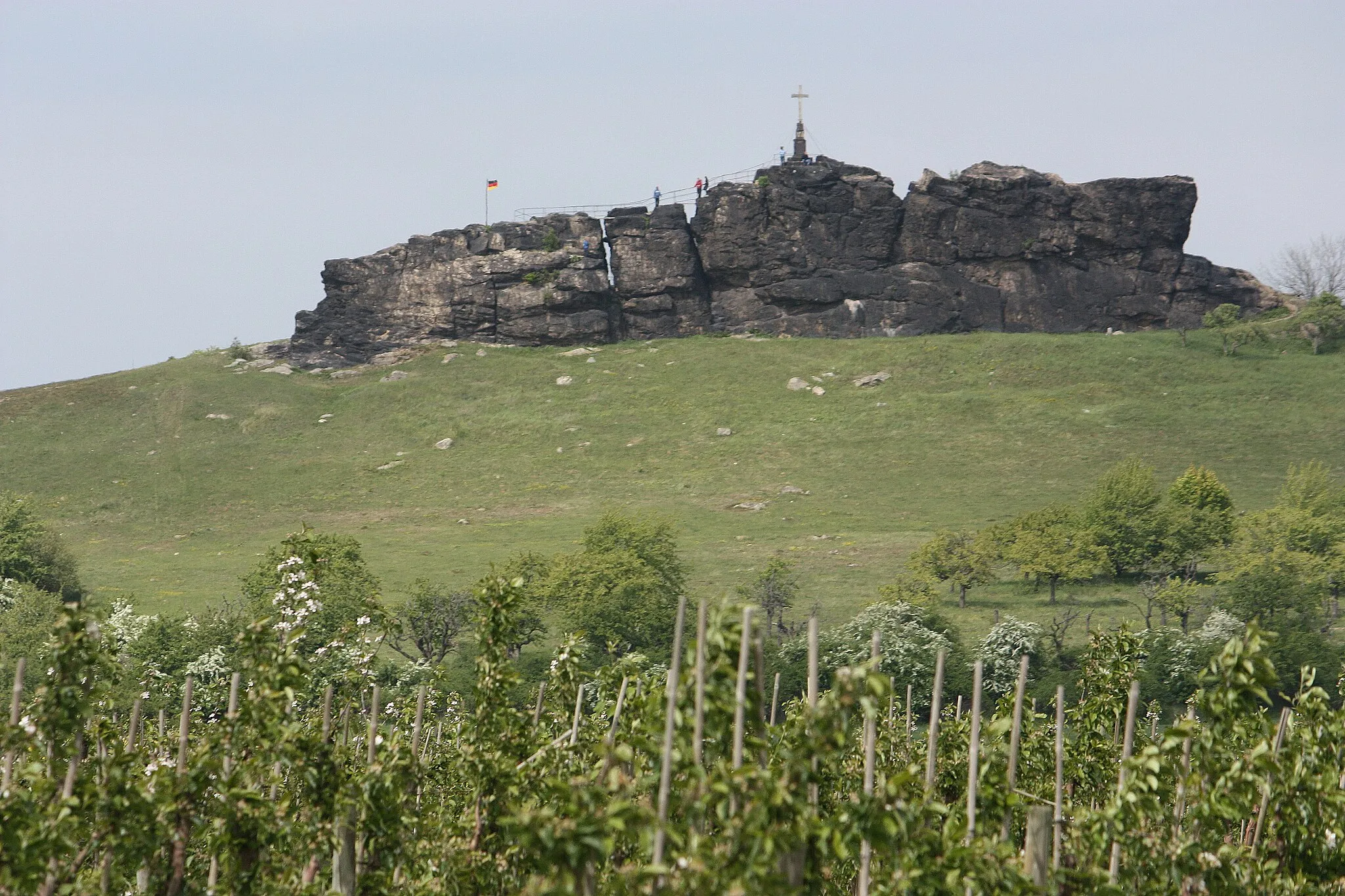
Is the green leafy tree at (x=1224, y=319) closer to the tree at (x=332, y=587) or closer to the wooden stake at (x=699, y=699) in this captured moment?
the tree at (x=332, y=587)

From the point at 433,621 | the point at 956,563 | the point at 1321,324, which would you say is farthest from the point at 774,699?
the point at 1321,324

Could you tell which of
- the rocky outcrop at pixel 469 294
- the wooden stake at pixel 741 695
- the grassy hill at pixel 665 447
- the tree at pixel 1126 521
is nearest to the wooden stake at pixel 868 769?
the wooden stake at pixel 741 695

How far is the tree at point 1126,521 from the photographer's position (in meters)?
65.6

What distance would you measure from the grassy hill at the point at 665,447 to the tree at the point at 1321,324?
1661mm

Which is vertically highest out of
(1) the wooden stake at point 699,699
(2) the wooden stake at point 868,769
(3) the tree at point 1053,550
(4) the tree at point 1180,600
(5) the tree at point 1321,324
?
(5) the tree at point 1321,324

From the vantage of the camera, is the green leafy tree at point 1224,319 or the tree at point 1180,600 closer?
the tree at point 1180,600

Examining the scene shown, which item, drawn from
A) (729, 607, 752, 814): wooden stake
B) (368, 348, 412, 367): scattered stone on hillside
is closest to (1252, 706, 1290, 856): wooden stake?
(729, 607, 752, 814): wooden stake

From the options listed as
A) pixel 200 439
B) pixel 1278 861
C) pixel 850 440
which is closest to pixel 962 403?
pixel 850 440

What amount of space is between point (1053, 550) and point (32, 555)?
5146cm

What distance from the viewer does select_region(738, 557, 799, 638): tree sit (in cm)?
5616

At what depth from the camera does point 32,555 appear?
2584 inches

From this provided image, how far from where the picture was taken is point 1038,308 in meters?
120

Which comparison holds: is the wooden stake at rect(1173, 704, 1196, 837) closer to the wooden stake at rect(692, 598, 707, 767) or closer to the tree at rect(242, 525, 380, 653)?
the wooden stake at rect(692, 598, 707, 767)

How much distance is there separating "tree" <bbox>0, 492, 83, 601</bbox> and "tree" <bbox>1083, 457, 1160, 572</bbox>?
51.6 meters
